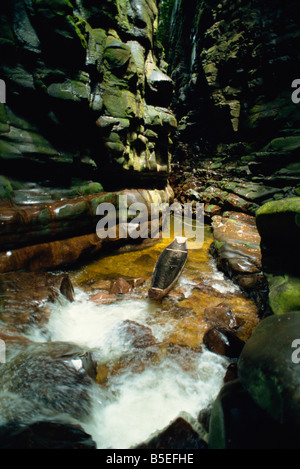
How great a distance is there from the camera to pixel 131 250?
305 inches

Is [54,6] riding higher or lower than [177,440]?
higher

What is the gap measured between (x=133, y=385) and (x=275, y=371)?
197 centimetres

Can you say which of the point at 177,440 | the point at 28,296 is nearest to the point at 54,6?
the point at 28,296

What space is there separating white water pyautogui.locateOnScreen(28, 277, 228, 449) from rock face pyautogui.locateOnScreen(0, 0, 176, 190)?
4006mm

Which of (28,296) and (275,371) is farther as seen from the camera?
(28,296)

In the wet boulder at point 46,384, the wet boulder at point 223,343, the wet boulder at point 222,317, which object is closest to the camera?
the wet boulder at point 46,384

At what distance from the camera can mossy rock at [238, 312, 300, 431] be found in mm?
1418

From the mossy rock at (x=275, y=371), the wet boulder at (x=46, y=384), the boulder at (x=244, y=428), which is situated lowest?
the wet boulder at (x=46, y=384)

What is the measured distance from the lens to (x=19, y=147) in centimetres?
534

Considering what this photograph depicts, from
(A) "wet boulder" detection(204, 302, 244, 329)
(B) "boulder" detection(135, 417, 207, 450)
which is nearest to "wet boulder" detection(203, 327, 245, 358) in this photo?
(A) "wet boulder" detection(204, 302, 244, 329)

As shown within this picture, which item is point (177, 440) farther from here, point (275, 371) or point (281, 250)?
point (281, 250)

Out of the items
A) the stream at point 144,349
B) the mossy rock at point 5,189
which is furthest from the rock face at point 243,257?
the mossy rock at point 5,189

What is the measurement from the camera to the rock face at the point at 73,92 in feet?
17.0

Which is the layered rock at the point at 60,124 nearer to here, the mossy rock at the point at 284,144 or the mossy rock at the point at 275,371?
the mossy rock at the point at 275,371
